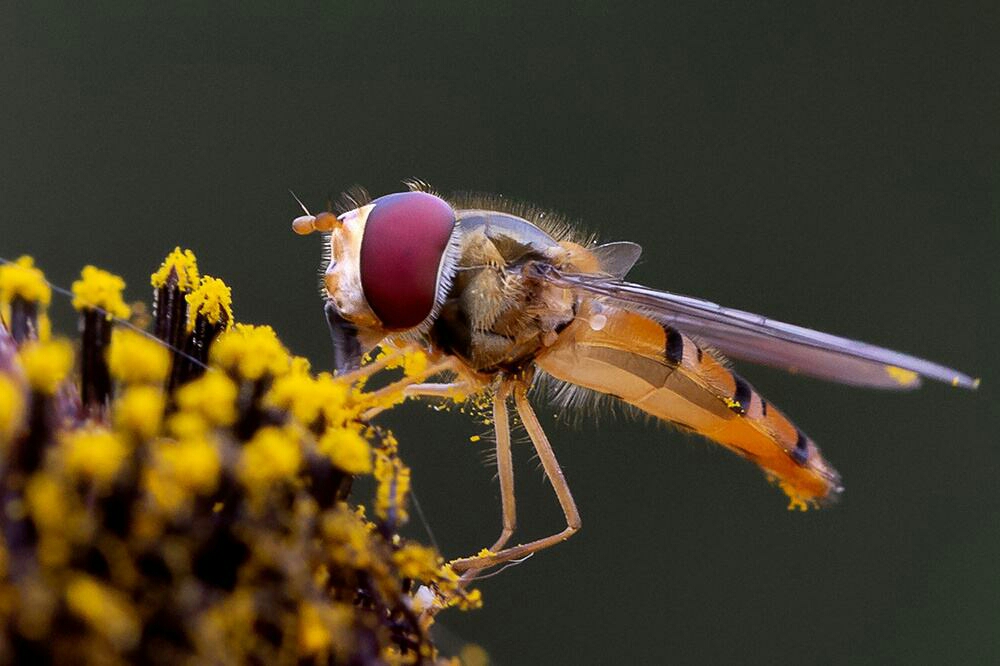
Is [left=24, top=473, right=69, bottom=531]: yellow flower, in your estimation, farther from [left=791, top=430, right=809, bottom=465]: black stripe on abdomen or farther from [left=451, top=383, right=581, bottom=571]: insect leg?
[left=791, top=430, right=809, bottom=465]: black stripe on abdomen

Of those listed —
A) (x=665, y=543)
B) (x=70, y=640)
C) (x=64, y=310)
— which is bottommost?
(x=70, y=640)

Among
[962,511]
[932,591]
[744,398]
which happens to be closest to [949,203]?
[962,511]

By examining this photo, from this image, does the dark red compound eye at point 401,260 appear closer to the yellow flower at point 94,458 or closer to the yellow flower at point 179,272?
the yellow flower at point 179,272

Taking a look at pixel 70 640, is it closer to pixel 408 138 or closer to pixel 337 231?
pixel 337 231

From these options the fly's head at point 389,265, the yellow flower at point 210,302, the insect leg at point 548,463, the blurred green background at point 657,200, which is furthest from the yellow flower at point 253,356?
the blurred green background at point 657,200

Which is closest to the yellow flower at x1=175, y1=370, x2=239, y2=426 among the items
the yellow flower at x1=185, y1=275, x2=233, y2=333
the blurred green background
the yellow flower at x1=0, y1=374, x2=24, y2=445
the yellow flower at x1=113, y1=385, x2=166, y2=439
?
the yellow flower at x1=113, y1=385, x2=166, y2=439

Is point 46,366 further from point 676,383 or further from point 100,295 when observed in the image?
point 676,383

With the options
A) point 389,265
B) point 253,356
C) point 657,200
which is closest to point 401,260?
point 389,265

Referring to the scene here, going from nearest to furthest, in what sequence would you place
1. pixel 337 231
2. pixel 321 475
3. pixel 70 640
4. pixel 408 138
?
pixel 70 640 → pixel 321 475 → pixel 337 231 → pixel 408 138
